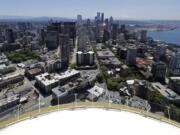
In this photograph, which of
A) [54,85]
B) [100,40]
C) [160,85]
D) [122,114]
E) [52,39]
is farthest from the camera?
[100,40]

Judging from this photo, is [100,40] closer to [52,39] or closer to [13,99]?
[52,39]

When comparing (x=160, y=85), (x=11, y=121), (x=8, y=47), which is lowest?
(x=160, y=85)

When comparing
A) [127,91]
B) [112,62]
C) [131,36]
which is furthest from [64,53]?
[131,36]

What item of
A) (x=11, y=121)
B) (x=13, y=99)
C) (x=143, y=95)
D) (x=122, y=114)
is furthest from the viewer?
(x=143, y=95)

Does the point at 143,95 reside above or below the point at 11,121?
below

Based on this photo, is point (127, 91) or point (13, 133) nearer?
point (13, 133)

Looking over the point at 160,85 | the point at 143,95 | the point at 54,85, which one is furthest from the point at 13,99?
the point at 160,85

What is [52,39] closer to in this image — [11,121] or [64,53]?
[64,53]

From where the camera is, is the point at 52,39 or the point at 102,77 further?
the point at 52,39

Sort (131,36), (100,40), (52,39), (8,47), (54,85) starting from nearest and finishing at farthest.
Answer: (54,85), (8,47), (52,39), (100,40), (131,36)
